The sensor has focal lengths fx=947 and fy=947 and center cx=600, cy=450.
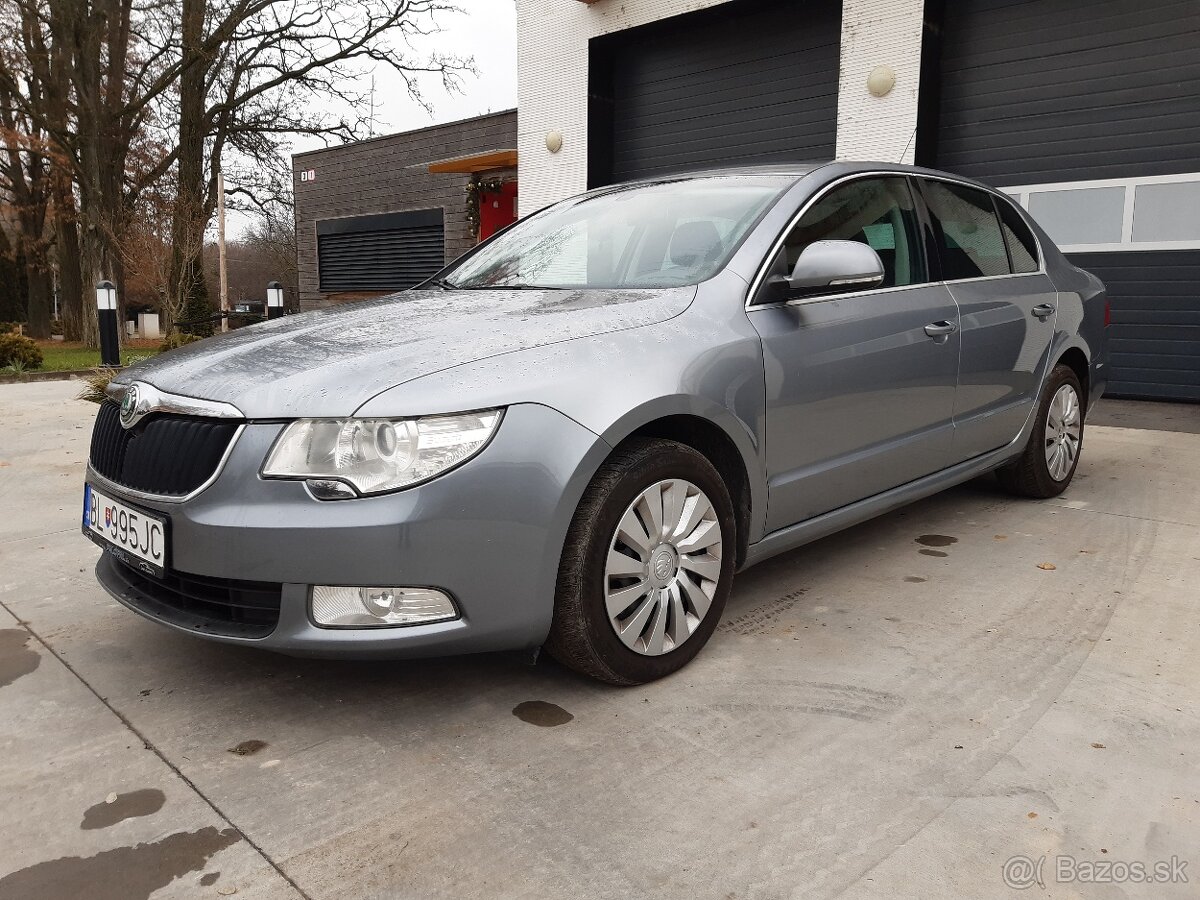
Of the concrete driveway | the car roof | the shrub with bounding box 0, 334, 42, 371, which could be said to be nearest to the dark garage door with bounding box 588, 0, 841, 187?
the car roof

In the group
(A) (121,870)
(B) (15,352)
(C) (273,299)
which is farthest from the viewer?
(C) (273,299)

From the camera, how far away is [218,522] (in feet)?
7.11

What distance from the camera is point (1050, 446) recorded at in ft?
14.9

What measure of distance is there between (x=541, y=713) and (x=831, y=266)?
155 centimetres

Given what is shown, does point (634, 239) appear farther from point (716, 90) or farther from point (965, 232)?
point (716, 90)

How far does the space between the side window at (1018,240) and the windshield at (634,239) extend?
1531 mm

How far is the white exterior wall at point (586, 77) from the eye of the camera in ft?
29.3

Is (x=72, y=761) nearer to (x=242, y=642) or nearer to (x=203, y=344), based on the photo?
(x=242, y=642)

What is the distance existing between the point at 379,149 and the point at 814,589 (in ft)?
57.3

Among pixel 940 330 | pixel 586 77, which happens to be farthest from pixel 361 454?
pixel 586 77

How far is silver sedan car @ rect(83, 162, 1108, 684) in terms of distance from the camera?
84.5 inches

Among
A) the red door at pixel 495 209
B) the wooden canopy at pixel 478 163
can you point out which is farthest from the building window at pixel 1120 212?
the red door at pixel 495 209

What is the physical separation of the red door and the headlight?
593 inches

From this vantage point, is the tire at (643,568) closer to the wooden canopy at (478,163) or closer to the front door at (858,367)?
the front door at (858,367)
